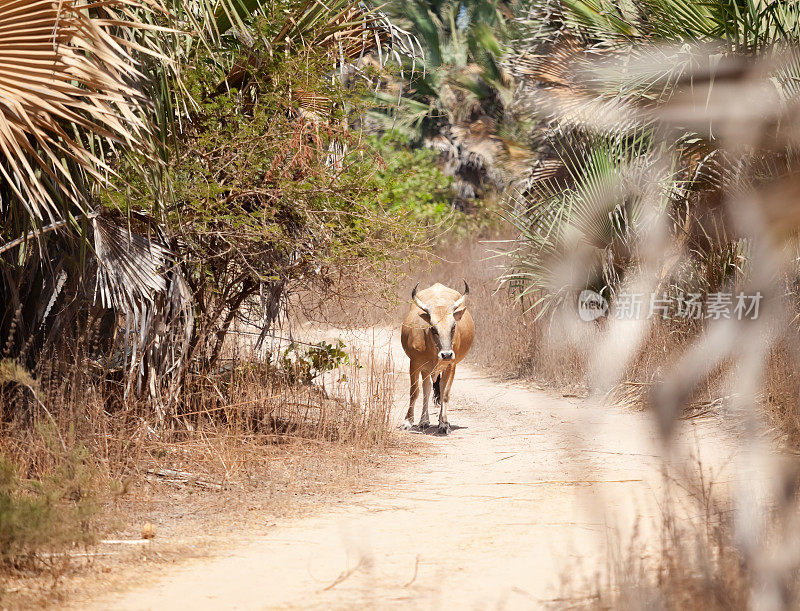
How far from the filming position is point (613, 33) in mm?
9984

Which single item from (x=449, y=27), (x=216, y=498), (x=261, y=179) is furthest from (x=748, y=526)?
(x=449, y=27)

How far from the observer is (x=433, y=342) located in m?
9.04

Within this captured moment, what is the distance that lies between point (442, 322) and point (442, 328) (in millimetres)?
61

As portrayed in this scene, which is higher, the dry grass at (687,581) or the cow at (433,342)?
the cow at (433,342)

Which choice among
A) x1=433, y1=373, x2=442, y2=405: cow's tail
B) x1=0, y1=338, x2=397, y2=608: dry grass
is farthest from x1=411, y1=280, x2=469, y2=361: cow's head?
x1=0, y1=338, x2=397, y2=608: dry grass

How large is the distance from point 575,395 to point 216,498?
19.3ft

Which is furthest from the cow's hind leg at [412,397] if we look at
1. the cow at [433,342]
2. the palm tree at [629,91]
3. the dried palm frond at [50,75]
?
the dried palm frond at [50,75]

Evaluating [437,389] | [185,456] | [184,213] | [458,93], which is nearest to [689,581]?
[185,456]

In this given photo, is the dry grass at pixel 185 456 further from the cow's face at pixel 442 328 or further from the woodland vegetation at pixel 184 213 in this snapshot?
the cow's face at pixel 442 328

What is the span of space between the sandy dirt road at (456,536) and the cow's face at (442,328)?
3.01 feet

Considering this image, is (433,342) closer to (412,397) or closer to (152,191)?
(412,397)

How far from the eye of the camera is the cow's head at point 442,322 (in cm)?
859

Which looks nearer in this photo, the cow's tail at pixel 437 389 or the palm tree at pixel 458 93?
the cow's tail at pixel 437 389

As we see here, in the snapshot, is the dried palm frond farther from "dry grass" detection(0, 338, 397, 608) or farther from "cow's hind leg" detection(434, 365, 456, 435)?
"cow's hind leg" detection(434, 365, 456, 435)
